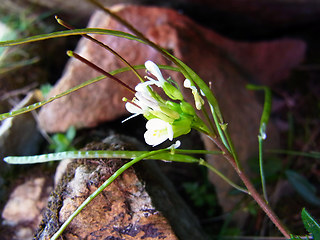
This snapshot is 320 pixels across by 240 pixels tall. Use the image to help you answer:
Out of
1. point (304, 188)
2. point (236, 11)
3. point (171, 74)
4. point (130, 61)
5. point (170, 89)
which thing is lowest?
point (304, 188)

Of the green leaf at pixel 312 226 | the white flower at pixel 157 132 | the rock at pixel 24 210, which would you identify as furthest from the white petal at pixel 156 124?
the rock at pixel 24 210

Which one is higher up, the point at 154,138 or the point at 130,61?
the point at 130,61

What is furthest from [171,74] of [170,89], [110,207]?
[110,207]

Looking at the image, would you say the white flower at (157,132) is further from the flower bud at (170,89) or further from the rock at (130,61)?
the rock at (130,61)

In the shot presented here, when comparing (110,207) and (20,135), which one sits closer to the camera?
(110,207)

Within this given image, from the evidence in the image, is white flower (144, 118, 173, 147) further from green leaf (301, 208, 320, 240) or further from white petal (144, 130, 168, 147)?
green leaf (301, 208, 320, 240)

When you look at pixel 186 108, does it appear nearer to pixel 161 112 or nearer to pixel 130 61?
pixel 161 112

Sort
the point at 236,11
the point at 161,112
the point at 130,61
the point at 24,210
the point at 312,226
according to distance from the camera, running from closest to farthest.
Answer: the point at 161,112, the point at 312,226, the point at 24,210, the point at 130,61, the point at 236,11

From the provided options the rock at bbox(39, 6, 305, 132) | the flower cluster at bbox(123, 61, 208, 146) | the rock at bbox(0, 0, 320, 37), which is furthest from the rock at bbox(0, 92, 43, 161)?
the flower cluster at bbox(123, 61, 208, 146)
